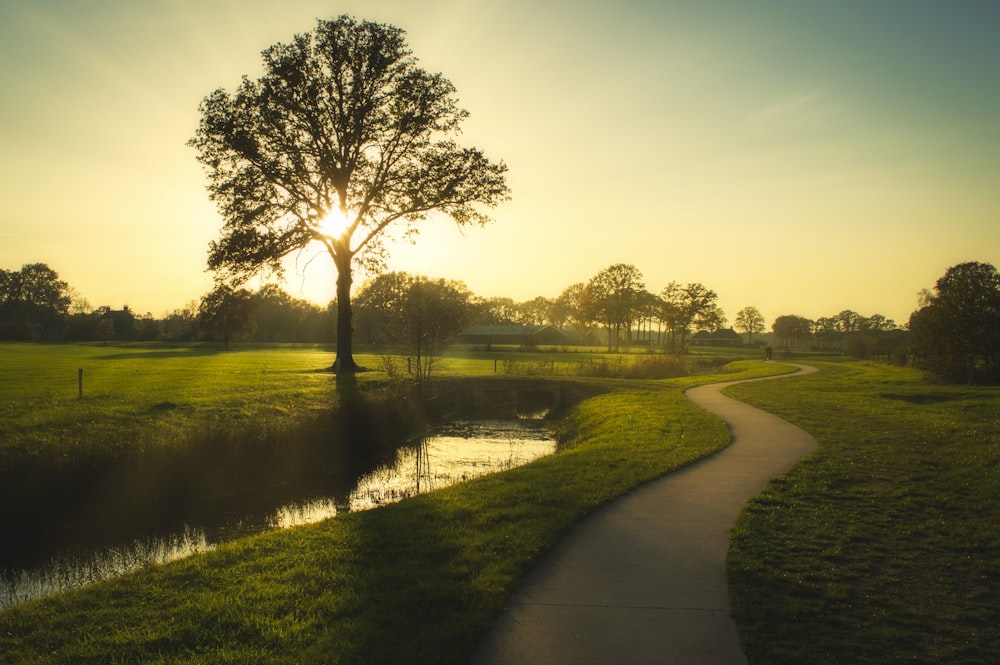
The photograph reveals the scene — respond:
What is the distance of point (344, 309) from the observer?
1248 inches

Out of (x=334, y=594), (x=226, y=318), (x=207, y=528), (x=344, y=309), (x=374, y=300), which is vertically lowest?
(x=207, y=528)

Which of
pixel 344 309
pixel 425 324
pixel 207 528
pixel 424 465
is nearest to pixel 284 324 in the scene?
pixel 344 309

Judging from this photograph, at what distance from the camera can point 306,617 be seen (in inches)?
228

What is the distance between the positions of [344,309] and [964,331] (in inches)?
1195

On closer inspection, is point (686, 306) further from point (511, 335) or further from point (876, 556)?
point (876, 556)

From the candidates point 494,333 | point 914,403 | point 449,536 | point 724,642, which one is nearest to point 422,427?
point 449,536

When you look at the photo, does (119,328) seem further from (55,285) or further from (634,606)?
(634,606)

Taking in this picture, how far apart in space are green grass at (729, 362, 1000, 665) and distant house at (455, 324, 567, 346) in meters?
85.0

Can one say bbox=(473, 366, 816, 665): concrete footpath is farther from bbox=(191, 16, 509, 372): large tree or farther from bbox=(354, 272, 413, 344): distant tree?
bbox=(354, 272, 413, 344): distant tree

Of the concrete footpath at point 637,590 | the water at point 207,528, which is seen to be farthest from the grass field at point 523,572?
the water at point 207,528

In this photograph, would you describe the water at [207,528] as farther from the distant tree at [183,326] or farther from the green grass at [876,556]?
the distant tree at [183,326]

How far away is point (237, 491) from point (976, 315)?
107 feet

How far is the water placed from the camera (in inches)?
362

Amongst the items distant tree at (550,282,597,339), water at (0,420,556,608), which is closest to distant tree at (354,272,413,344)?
distant tree at (550,282,597,339)
